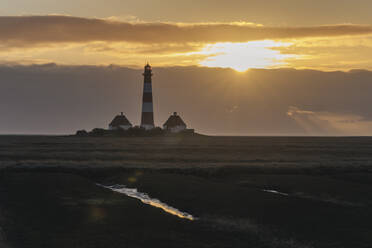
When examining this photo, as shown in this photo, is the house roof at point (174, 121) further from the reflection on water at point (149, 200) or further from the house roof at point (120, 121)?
the reflection on water at point (149, 200)

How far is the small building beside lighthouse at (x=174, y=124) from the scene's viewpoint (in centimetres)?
13462

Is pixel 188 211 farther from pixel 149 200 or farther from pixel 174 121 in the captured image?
pixel 174 121

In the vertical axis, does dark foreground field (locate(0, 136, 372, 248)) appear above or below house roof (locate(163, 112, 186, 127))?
below

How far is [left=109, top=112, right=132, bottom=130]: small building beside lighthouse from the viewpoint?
5330 inches

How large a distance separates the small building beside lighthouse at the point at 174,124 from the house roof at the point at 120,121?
10.0 metres

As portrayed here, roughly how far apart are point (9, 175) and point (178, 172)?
12.4m

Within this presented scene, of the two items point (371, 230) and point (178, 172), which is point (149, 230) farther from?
point (178, 172)

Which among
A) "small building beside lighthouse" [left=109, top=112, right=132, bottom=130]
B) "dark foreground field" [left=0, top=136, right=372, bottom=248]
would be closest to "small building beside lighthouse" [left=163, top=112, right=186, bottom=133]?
"small building beside lighthouse" [left=109, top=112, right=132, bottom=130]

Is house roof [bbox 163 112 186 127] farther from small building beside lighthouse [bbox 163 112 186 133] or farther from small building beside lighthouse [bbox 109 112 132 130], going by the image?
small building beside lighthouse [bbox 109 112 132 130]

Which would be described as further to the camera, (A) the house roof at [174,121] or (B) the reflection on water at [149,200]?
(A) the house roof at [174,121]

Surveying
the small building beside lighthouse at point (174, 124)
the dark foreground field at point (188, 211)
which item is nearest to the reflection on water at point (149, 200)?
the dark foreground field at point (188, 211)

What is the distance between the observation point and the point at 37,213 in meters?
21.2

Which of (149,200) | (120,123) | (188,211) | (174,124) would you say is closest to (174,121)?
(174,124)

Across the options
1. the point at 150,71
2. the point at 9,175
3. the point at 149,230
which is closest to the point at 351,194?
the point at 149,230
